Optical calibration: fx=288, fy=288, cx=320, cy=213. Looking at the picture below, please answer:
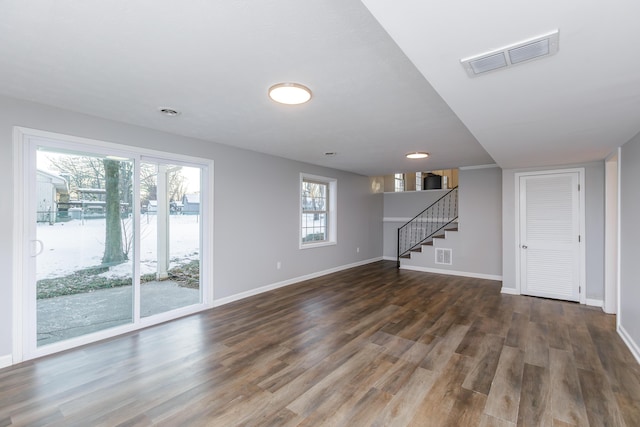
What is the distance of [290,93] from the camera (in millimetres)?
2393

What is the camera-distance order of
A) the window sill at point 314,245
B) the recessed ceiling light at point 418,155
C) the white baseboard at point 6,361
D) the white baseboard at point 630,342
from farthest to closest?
1. the window sill at point 314,245
2. the recessed ceiling light at point 418,155
3. the white baseboard at point 630,342
4. the white baseboard at point 6,361

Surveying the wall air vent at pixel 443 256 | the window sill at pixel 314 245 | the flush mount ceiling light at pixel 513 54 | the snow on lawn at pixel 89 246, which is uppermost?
the flush mount ceiling light at pixel 513 54

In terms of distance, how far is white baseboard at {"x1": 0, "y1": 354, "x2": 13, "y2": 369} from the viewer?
8.35 ft

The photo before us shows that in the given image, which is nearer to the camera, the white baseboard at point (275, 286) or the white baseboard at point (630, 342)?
the white baseboard at point (630, 342)

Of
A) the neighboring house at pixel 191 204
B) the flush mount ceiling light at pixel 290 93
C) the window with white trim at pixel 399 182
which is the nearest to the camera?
the flush mount ceiling light at pixel 290 93

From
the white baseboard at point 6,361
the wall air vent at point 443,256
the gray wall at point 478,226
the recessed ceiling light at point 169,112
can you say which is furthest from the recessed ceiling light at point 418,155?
the white baseboard at point 6,361

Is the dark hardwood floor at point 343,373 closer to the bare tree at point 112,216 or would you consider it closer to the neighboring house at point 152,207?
the bare tree at point 112,216

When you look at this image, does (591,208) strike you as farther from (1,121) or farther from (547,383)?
(1,121)

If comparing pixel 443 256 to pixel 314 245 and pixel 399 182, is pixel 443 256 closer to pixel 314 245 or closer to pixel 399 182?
pixel 314 245

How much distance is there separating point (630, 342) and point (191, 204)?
525 cm

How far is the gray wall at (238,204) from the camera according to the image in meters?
2.59

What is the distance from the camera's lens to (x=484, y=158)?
5188mm

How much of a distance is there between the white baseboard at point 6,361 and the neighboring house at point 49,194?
1.24 metres

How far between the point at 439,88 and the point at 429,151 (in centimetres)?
298
